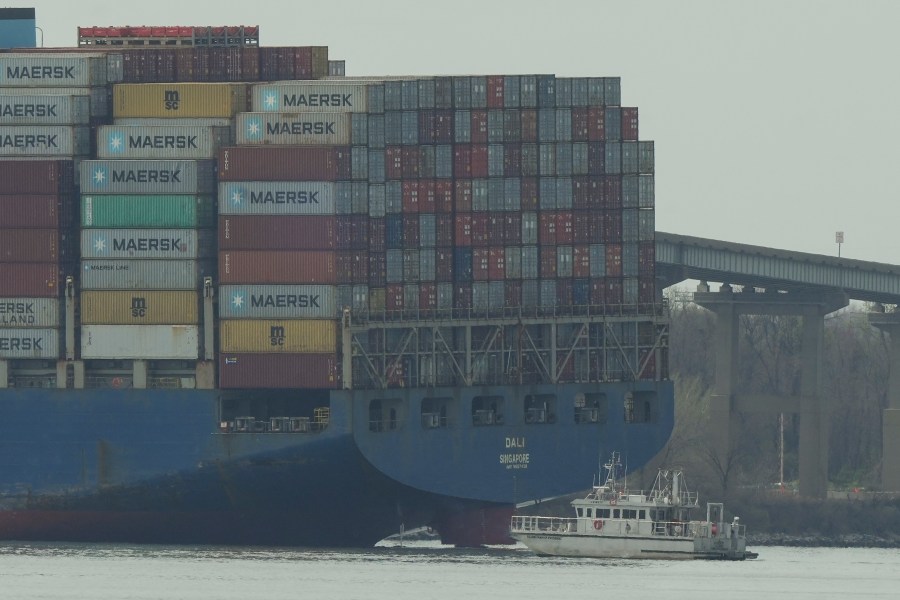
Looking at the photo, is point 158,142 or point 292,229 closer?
point 292,229

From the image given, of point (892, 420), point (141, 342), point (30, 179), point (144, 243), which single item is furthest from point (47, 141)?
point (892, 420)

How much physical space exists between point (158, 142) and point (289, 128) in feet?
19.0

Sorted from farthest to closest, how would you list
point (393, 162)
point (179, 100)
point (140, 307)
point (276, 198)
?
point (179, 100), point (393, 162), point (140, 307), point (276, 198)

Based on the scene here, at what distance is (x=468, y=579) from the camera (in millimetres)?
133250

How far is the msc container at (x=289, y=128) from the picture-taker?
145 m

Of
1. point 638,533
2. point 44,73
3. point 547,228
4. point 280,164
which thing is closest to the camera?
point 638,533

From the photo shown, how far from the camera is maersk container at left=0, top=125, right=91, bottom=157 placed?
484 feet

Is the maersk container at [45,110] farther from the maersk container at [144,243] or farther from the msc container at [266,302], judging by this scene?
the msc container at [266,302]

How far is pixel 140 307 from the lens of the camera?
145 m

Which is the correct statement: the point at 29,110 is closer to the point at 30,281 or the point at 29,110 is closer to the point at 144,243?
the point at 30,281

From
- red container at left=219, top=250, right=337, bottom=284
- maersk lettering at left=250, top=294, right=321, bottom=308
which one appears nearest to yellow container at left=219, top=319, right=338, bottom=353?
maersk lettering at left=250, top=294, right=321, bottom=308

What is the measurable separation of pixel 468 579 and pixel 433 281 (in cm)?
1809

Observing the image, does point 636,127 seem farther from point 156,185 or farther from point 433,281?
point 156,185

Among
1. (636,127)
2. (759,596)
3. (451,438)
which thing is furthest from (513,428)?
(759,596)
